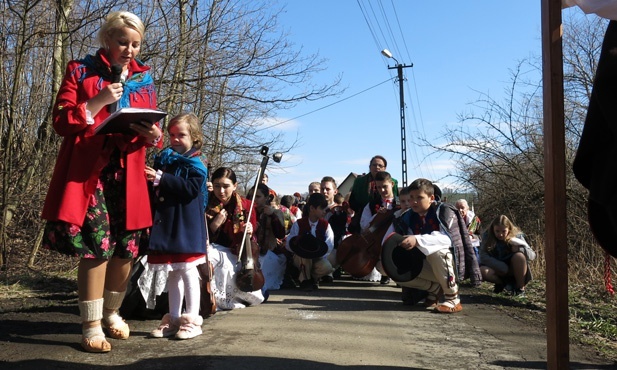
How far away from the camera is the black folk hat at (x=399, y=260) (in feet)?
21.6

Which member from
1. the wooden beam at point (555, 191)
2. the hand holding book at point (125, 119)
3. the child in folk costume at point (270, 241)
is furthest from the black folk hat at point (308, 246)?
the wooden beam at point (555, 191)

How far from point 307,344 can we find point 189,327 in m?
0.83

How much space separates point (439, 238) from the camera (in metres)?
6.42

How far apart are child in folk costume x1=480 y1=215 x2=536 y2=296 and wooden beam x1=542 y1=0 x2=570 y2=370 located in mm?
5209

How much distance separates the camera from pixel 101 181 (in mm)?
3900

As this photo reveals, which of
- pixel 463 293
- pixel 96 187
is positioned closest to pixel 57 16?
pixel 96 187

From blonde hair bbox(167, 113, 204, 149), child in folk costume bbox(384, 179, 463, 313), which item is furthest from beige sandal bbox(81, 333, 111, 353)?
child in folk costume bbox(384, 179, 463, 313)

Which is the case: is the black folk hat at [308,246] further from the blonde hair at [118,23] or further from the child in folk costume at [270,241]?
the blonde hair at [118,23]

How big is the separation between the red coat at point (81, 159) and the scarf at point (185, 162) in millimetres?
558

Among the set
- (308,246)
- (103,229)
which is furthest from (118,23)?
(308,246)

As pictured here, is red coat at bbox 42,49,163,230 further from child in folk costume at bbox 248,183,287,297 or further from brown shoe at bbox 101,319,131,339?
child in folk costume at bbox 248,183,287,297

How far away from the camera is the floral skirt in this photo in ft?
12.2

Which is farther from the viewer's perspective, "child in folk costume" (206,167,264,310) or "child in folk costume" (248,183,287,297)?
"child in folk costume" (248,183,287,297)

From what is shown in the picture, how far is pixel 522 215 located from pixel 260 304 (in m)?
9.03
